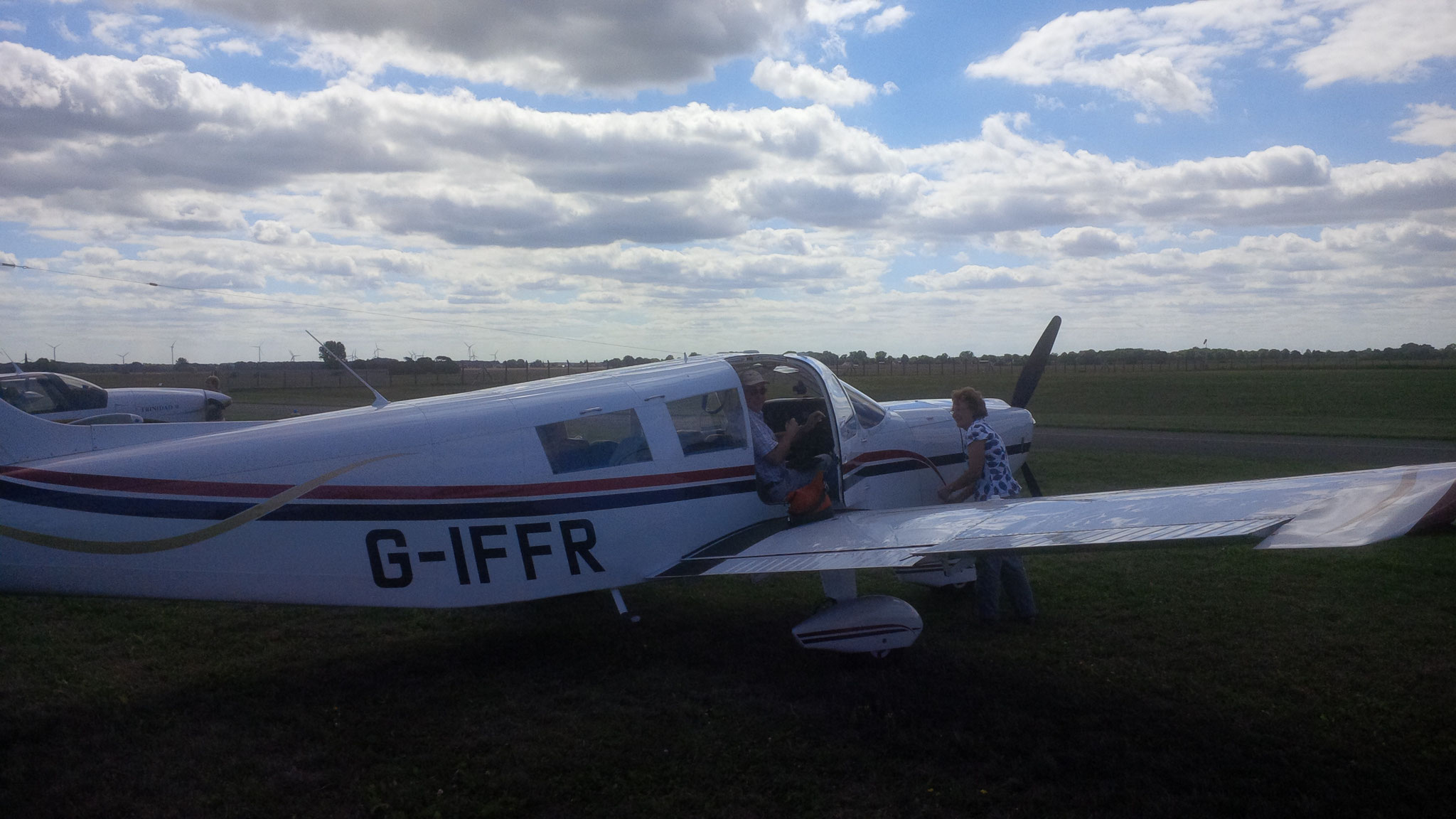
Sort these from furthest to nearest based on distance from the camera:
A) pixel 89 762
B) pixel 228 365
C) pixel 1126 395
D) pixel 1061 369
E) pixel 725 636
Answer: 1. pixel 228 365
2. pixel 1061 369
3. pixel 1126 395
4. pixel 725 636
5. pixel 89 762

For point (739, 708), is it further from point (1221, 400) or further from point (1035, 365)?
point (1221, 400)

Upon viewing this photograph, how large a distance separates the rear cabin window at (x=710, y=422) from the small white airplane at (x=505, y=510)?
0.6 inches

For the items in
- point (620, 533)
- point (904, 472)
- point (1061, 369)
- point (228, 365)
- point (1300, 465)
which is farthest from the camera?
point (228, 365)

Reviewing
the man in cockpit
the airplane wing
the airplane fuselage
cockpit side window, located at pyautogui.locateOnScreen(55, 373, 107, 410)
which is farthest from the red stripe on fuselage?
cockpit side window, located at pyautogui.locateOnScreen(55, 373, 107, 410)

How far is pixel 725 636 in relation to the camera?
697cm

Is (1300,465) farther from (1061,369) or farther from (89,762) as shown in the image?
(1061,369)

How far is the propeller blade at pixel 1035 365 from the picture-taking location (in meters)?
9.80

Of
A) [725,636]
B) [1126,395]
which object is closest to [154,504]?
[725,636]

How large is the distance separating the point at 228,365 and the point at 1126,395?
73.6 m

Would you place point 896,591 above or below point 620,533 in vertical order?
below

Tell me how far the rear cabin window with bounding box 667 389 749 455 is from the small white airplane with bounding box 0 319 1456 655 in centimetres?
2

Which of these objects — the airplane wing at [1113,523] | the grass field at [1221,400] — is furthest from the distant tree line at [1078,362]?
the airplane wing at [1113,523]

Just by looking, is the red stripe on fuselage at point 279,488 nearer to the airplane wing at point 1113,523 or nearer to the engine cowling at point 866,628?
the airplane wing at point 1113,523

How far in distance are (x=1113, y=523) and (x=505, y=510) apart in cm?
388
